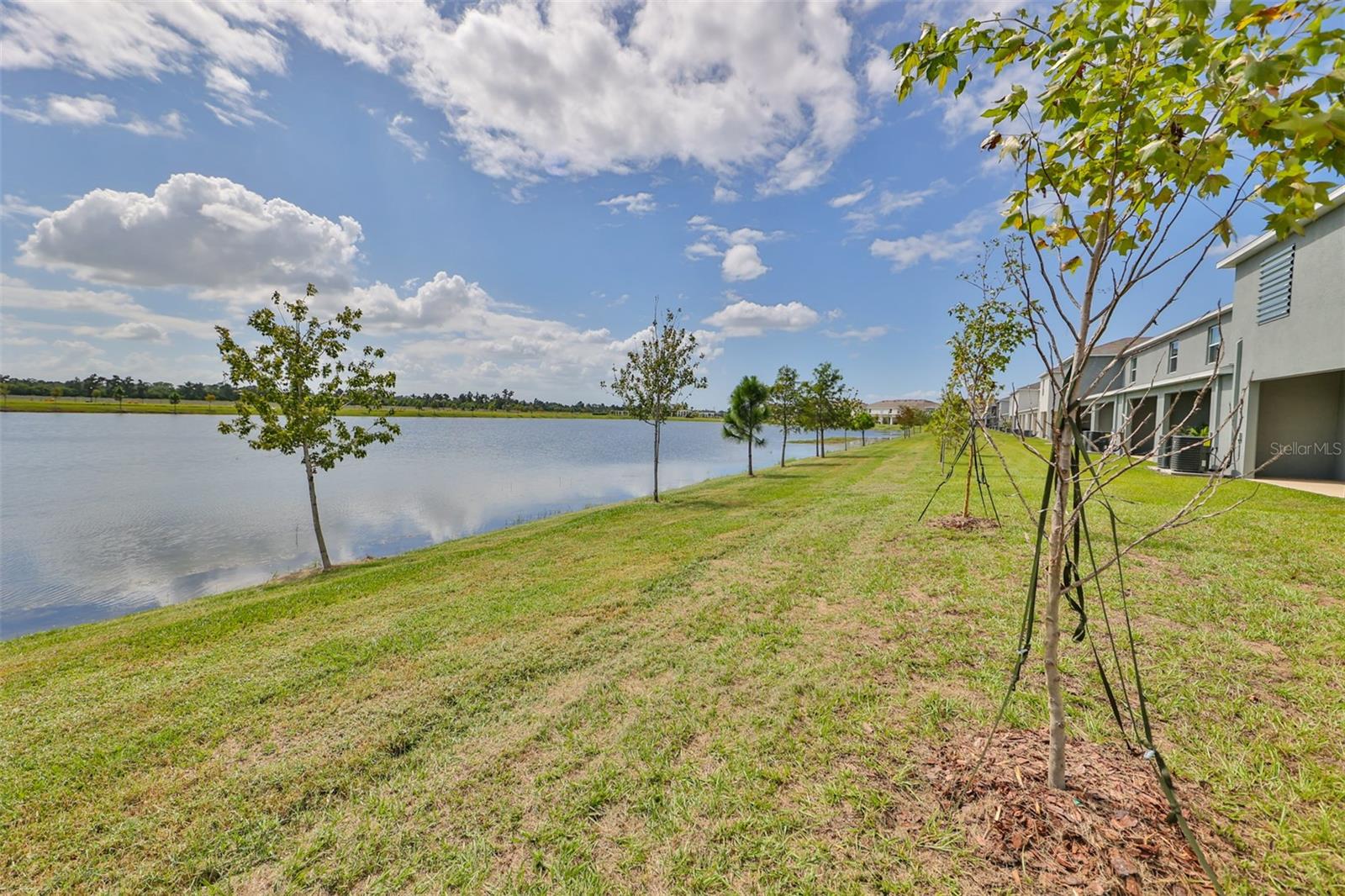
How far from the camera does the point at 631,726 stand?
358 cm

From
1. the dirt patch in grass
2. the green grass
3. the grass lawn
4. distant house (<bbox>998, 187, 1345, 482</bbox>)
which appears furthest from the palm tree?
the green grass

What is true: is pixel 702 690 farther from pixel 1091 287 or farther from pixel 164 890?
pixel 1091 287

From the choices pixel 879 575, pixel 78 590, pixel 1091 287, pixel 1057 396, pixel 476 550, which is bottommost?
pixel 78 590

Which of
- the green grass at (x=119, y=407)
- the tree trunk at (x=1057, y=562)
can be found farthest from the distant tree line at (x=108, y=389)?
the tree trunk at (x=1057, y=562)

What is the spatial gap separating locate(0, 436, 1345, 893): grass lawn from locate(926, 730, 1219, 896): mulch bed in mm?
137

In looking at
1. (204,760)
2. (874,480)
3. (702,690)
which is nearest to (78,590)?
(204,760)

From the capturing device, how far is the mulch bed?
2.22m

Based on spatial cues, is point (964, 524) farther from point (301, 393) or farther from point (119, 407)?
point (119, 407)

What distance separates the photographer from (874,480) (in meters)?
16.5

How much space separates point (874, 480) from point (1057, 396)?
14.9m

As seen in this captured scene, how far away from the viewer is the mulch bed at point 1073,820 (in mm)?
2219

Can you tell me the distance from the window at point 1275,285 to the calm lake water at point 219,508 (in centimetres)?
1940

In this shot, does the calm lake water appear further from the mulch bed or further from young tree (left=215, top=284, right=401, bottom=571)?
the mulch bed

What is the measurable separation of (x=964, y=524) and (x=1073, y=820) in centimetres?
693
